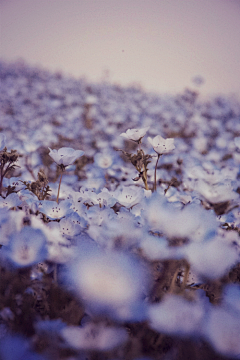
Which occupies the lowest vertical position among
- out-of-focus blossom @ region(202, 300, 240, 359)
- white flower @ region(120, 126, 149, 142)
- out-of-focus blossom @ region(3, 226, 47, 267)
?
out-of-focus blossom @ region(3, 226, 47, 267)

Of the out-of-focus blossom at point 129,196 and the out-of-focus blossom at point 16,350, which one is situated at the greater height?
the out-of-focus blossom at point 16,350

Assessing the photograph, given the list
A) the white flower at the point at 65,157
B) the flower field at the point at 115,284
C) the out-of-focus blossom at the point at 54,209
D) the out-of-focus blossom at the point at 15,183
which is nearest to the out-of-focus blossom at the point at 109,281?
the flower field at the point at 115,284

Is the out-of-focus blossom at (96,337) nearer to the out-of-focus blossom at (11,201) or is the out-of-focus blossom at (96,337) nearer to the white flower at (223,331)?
the white flower at (223,331)

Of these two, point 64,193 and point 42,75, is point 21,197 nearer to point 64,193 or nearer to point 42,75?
point 64,193

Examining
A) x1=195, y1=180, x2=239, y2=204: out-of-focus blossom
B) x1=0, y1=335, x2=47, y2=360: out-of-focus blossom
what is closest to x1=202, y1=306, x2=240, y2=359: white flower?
x1=0, y1=335, x2=47, y2=360: out-of-focus blossom

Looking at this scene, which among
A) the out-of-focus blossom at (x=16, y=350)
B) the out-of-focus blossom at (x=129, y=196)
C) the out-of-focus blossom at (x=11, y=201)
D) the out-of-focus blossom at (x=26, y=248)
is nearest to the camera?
the out-of-focus blossom at (x=16, y=350)

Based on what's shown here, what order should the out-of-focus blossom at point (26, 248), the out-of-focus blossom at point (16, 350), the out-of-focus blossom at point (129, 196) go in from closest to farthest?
the out-of-focus blossom at point (16, 350), the out-of-focus blossom at point (26, 248), the out-of-focus blossom at point (129, 196)

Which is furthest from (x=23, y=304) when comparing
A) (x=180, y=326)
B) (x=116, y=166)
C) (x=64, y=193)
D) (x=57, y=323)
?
(x=116, y=166)

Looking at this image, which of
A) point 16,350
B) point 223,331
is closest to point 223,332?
point 223,331

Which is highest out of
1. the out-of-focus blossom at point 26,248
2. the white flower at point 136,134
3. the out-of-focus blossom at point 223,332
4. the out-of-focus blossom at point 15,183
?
the white flower at point 136,134

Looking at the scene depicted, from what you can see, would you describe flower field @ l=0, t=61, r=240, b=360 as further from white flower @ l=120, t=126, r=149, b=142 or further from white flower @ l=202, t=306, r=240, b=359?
white flower @ l=120, t=126, r=149, b=142
